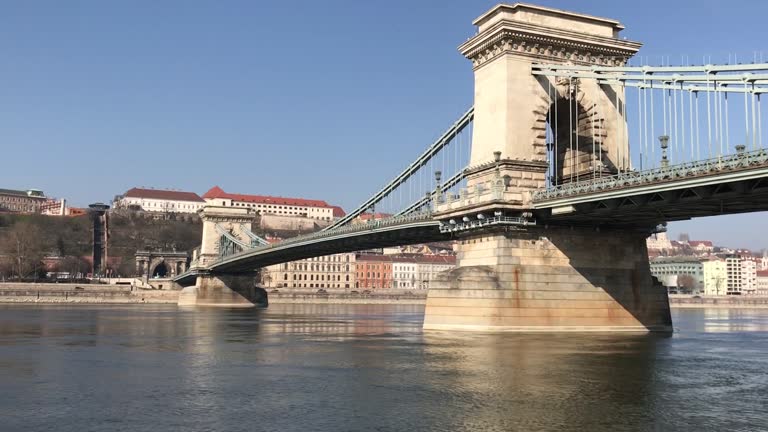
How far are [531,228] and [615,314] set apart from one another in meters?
5.64

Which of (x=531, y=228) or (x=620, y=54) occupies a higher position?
(x=620, y=54)

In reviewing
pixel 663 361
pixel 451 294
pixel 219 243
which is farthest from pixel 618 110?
pixel 219 243

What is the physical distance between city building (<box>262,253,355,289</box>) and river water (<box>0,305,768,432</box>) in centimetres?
11005

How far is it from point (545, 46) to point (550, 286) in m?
11.5

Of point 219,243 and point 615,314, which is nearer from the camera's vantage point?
point 615,314

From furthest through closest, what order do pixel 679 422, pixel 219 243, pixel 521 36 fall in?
pixel 219 243, pixel 521 36, pixel 679 422

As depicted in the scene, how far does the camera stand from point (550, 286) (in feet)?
112

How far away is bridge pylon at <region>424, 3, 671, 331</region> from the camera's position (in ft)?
112

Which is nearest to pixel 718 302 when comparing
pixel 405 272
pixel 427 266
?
pixel 427 266

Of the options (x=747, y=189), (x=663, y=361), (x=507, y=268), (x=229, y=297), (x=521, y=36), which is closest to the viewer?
(x=663, y=361)

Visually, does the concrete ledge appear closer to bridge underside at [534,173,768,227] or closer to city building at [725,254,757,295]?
bridge underside at [534,173,768,227]

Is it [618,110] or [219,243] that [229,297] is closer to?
[219,243]

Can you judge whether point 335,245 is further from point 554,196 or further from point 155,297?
point 155,297

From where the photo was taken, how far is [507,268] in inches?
1339
